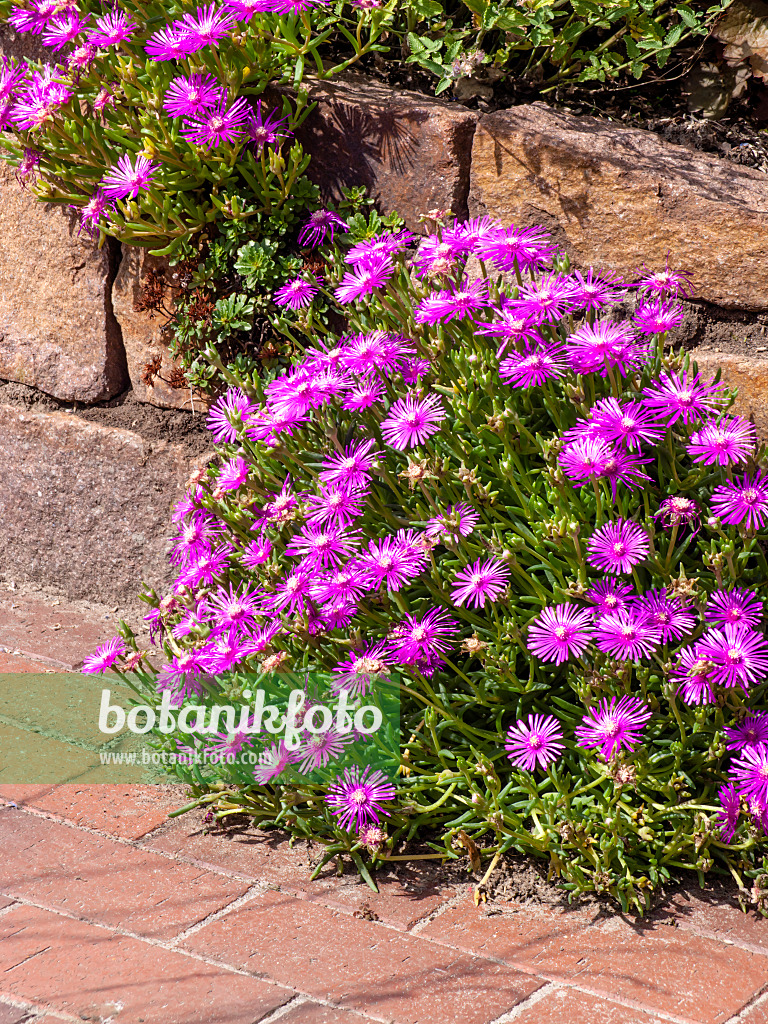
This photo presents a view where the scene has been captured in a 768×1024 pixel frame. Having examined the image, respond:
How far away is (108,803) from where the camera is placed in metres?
2.20

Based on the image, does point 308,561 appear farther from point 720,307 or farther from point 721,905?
point 720,307

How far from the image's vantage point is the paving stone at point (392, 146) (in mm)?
2523

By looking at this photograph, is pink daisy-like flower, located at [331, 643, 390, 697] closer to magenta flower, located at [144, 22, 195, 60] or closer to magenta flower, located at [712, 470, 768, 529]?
magenta flower, located at [712, 470, 768, 529]

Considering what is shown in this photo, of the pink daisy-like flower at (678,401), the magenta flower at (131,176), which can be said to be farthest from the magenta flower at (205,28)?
the pink daisy-like flower at (678,401)

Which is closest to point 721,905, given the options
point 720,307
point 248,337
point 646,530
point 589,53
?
point 646,530

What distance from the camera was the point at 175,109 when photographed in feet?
7.84

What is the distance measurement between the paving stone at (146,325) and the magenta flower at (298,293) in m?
0.44

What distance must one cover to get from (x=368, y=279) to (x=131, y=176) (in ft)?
2.62

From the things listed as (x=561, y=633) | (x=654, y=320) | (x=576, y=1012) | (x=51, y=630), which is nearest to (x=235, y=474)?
(x=561, y=633)

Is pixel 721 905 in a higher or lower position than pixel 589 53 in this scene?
lower

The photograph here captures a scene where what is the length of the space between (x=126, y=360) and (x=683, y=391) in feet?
6.00

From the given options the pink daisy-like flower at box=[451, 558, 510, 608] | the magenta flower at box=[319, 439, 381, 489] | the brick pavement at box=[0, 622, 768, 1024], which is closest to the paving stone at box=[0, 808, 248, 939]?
the brick pavement at box=[0, 622, 768, 1024]

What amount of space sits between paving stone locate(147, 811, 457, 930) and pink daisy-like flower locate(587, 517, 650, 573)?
0.67 m

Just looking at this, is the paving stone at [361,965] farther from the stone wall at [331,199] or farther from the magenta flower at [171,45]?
the magenta flower at [171,45]
